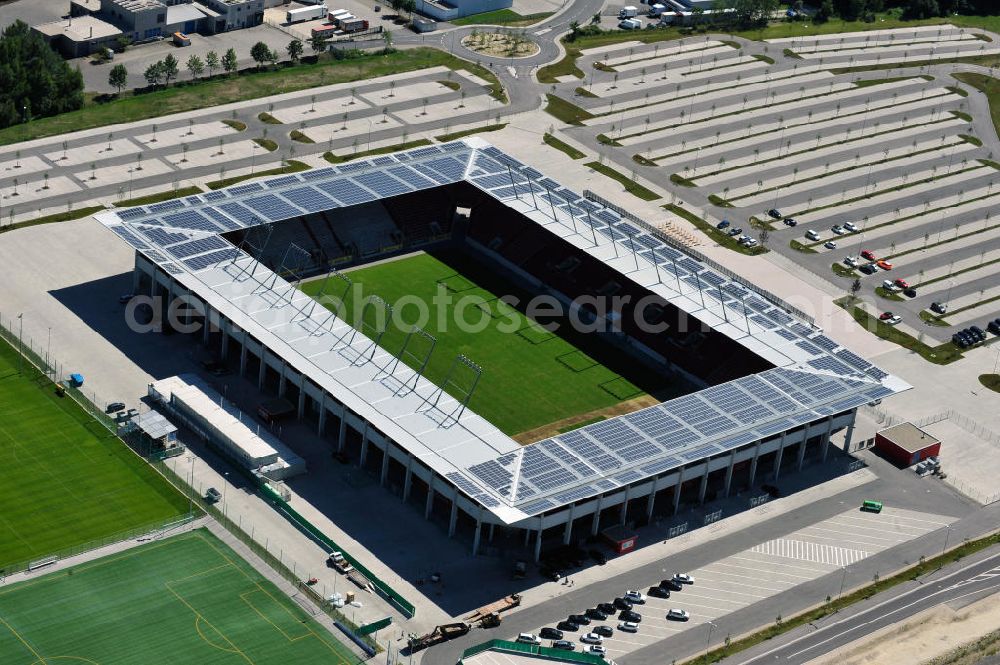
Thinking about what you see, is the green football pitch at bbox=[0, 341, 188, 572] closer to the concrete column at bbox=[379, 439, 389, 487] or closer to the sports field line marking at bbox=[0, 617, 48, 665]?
the sports field line marking at bbox=[0, 617, 48, 665]

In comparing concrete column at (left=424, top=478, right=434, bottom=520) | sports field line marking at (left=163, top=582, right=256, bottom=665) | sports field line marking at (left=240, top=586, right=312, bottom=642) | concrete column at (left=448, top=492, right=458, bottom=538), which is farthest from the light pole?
sports field line marking at (left=163, top=582, right=256, bottom=665)

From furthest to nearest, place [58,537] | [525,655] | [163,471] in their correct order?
[163,471] < [58,537] < [525,655]

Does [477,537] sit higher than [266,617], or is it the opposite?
[477,537]

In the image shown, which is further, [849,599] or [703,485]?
[703,485]

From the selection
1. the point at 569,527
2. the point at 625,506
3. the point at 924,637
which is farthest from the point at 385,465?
the point at 924,637

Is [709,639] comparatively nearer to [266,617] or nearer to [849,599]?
[849,599]

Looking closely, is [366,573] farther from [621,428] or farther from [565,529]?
[621,428]

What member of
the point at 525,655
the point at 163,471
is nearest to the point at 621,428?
the point at 525,655
